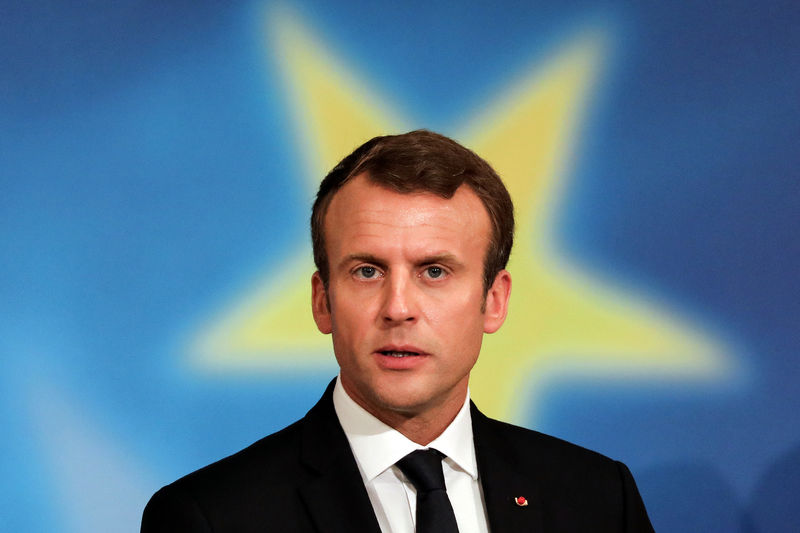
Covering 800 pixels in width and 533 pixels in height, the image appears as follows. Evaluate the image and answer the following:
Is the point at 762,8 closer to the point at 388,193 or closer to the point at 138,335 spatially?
the point at 388,193

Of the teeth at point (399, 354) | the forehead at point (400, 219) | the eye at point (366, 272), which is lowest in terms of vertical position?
the teeth at point (399, 354)

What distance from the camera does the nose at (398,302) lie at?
220 centimetres

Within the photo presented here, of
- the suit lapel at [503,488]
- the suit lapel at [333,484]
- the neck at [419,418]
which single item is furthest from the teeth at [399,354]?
the suit lapel at [503,488]

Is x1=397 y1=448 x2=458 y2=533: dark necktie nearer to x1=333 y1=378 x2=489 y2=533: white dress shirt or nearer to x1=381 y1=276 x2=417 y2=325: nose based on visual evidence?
x1=333 y1=378 x2=489 y2=533: white dress shirt

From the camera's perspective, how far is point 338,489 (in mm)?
2277

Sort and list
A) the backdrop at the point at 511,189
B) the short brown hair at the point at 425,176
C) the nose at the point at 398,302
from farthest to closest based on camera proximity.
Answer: the backdrop at the point at 511,189 < the short brown hair at the point at 425,176 < the nose at the point at 398,302

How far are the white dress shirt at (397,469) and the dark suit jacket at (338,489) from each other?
0.09 feet

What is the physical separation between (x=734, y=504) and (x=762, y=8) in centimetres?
158

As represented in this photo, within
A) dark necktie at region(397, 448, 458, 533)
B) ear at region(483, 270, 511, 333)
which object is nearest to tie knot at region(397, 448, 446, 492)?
dark necktie at region(397, 448, 458, 533)

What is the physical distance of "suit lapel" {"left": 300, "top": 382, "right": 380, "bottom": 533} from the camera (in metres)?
2.23

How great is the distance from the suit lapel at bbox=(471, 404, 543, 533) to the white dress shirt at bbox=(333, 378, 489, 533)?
1.3 inches

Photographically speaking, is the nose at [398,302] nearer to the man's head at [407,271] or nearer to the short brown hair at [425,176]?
the man's head at [407,271]

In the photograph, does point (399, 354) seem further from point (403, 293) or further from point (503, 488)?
point (503, 488)

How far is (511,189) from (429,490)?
1407mm
